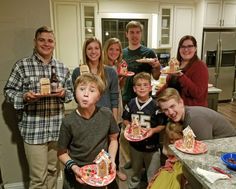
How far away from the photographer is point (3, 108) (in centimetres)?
205

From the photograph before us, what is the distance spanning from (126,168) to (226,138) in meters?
1.37

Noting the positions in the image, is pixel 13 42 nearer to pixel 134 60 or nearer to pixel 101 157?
pixel 134 60

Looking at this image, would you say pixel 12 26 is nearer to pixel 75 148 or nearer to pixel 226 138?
pixel 75 148

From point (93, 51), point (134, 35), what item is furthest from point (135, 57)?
point (93, 51)

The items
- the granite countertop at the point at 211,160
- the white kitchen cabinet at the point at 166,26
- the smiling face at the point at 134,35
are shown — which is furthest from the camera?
the white kitchen cabinet at the point at 166,26

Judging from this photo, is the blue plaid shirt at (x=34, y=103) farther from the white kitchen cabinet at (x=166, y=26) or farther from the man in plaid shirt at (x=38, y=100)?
the white kitchen cabinet at (x=166, y=26)

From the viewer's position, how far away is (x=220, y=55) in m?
5.31

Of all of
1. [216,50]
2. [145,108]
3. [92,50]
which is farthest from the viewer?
[216,50]

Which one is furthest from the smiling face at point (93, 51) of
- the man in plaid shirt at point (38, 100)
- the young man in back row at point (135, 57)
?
the young man in back row at point (135, 57)

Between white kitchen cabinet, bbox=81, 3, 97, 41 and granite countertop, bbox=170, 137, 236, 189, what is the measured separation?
11.9 ft

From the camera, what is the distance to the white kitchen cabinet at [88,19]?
4.45 meters

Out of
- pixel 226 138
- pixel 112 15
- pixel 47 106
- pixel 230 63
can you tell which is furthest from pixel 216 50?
pixel 47 106

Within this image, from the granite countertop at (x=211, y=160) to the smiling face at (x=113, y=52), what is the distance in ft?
3.96

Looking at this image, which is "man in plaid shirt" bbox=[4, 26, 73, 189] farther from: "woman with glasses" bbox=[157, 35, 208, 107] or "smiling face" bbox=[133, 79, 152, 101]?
"woman with glasses" bbox=[157, 35, 208, 107]
